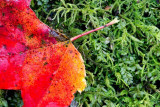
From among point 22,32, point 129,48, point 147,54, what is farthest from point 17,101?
point 147,54

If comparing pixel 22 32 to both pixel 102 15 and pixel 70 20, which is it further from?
pixel 102 15

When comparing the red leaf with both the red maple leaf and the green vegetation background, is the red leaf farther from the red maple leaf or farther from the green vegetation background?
the green vegetation background

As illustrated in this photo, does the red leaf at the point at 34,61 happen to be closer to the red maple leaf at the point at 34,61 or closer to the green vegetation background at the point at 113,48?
the red maple leaf at the point at 34,61

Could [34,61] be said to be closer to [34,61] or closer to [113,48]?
[34,61]

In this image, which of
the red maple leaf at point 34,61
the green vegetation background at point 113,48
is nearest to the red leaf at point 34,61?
the red maple leaf at point 34,61

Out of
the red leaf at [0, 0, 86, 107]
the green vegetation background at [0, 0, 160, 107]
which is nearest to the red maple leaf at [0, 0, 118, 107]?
the red leaf at [0, 0, 86, 107]

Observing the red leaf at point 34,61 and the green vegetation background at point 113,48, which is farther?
the green vegetation background at point 113,48
